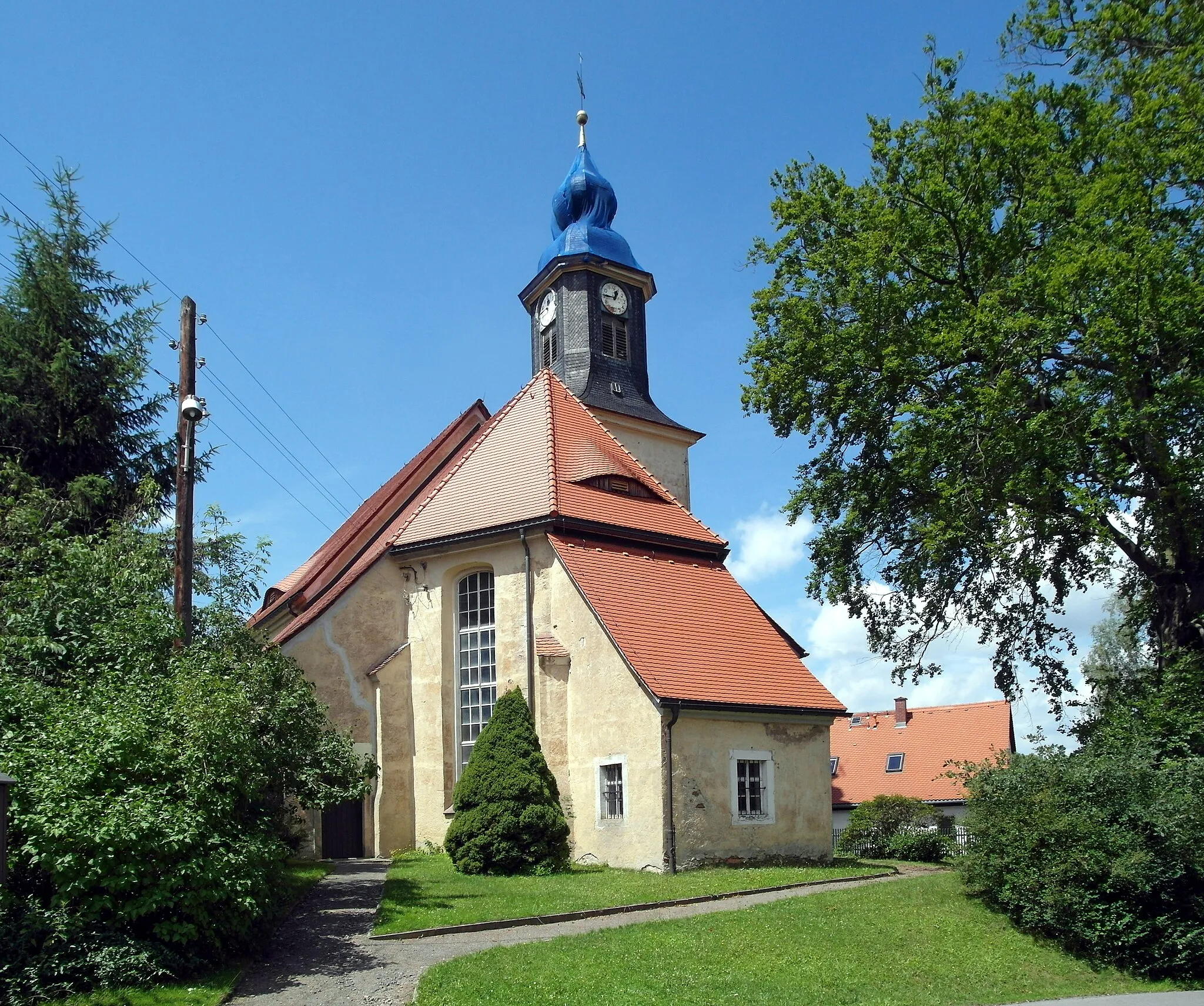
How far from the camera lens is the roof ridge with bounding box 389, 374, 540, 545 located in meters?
23.2

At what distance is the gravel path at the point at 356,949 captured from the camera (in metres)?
9.70

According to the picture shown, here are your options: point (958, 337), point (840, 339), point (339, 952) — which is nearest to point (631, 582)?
point (840, 339)

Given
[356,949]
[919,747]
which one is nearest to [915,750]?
[919,747]

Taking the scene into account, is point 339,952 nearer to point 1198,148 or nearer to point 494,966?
point 494,966

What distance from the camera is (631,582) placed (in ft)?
68.1

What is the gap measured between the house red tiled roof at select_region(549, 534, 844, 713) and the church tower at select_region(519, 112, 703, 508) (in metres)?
9.30

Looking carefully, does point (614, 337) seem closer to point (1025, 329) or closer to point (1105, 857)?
point (1025, 329)

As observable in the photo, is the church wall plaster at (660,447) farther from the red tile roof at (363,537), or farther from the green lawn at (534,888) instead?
the green lawn at (534,888)

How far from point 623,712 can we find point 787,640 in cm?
963

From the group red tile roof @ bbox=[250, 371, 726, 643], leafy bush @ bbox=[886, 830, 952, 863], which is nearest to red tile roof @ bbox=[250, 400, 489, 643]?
red tile roof @ bbox=[250, 371, 726, 643]

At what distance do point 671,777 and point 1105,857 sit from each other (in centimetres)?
687

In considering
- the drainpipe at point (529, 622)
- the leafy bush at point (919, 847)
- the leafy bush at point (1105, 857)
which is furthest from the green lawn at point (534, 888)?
the leafy bush at point (919, 847)

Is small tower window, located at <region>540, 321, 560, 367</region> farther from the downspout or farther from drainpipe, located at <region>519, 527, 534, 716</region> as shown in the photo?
the downspout

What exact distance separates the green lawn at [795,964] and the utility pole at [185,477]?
5.53 meters
